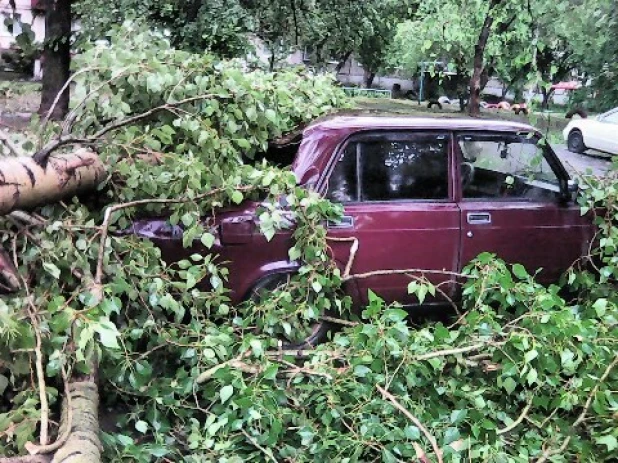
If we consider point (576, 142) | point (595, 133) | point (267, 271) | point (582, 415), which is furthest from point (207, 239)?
point (576, 142)

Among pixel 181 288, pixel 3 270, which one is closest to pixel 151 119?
pixel 181 288

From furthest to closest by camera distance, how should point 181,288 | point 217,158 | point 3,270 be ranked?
point 217,158, point 181,288, point 3,270

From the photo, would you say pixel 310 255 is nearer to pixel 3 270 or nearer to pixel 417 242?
pixel 417 242

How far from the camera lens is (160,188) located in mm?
3914

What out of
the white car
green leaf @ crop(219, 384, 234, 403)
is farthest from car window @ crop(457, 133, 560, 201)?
the white car

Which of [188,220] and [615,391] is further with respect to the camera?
[188,220]

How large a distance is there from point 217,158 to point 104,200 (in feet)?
2.52

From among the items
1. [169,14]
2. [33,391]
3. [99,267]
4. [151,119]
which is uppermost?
[169,14]

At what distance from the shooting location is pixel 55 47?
9977 millimetres

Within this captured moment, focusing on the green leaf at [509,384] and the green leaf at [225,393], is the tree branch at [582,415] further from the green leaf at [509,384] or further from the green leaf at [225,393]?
the green leaf at [225,393]

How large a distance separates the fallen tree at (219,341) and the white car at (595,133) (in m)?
12.1

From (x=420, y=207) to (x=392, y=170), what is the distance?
33cm

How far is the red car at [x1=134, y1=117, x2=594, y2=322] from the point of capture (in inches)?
165

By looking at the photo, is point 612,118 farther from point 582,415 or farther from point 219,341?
point 219,341
